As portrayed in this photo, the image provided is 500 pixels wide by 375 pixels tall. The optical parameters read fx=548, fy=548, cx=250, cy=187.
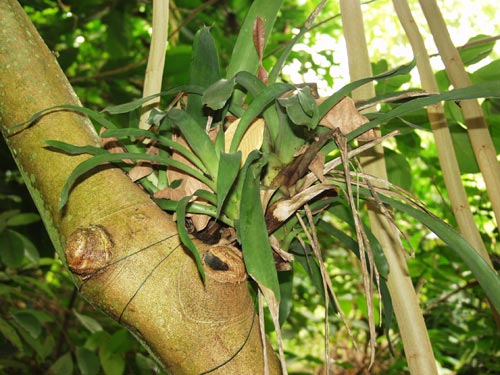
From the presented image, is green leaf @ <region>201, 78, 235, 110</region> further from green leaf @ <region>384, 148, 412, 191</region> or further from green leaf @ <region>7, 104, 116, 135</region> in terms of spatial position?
green leaf @ <region>384, 148, 412, 191</region>

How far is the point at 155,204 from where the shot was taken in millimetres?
546

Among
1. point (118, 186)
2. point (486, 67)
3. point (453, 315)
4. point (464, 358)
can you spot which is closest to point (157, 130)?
point (118, 186)

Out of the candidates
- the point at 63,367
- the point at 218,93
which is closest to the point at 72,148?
the point at 218,93

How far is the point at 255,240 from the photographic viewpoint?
45 cm

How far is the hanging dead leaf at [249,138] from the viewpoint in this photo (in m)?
0.53

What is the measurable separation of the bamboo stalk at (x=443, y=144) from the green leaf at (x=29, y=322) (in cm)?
91

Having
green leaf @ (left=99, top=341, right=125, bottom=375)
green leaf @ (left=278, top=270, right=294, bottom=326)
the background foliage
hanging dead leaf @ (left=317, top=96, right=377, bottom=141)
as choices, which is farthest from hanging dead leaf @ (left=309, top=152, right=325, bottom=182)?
green leaf @ (left=99, top=341, right=125, bottom=375)

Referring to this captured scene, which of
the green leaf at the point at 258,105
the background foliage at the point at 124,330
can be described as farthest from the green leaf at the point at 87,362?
the green leaf at the point at 258,105

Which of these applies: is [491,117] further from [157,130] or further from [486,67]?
[157,130]

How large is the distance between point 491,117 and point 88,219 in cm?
67

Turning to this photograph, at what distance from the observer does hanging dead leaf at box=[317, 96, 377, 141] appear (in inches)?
20.8

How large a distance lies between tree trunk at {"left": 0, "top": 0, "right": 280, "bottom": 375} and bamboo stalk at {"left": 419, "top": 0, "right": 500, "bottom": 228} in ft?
1.11

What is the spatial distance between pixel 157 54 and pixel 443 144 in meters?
0.38

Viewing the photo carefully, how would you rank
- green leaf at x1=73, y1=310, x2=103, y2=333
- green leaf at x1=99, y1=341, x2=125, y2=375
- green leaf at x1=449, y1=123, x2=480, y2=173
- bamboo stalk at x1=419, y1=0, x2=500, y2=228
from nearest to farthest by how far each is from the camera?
bamboo stalk at x1=419, y1=0, x2=500, y2=228 < green leaf at x1=449, y1=123, x2=480, y2=173 < green leaf at x1=99, y1=341, x2=125, y2=375 < green leaf at x1=73, y1=310, x2=103, y2=333
